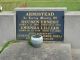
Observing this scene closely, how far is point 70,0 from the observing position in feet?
32.0

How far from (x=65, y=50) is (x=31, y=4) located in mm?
2530

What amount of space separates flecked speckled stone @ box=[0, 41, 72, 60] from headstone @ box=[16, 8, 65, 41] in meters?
0.33

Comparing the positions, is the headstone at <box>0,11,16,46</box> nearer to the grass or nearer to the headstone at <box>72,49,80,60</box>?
the grass

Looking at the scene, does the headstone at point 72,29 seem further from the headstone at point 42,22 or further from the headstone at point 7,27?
the headstone at point 7,27

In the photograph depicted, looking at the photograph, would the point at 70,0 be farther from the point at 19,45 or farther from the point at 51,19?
the point at 19,45

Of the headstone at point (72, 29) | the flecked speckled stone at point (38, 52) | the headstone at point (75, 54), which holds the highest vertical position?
the headstone at point (72, 29)

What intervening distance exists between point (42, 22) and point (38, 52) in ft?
3.52

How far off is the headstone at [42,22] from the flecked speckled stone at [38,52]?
33cm

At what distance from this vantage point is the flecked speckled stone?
723cm

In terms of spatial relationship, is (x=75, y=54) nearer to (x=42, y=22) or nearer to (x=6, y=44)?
(x=42, y=22)

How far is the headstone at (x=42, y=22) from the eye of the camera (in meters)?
8.09

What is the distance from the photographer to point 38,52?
24.6 ft

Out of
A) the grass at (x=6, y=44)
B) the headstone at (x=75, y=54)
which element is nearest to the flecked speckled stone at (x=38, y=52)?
the grass at (x=6, y=44)

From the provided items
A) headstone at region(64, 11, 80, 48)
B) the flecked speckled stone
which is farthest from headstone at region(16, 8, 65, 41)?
the flecked speckled stone
